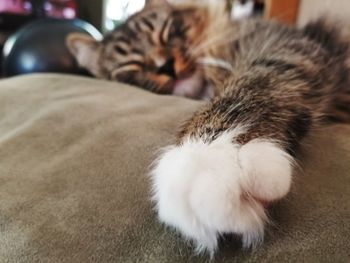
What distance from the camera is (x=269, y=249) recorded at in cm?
46

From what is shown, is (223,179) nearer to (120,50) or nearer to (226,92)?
(226,92)

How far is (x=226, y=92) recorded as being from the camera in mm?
714

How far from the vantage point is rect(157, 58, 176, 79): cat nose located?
116 centimetres

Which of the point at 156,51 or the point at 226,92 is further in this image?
the point at 156,51

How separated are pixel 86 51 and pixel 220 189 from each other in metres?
1.25

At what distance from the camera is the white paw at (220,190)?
430mm

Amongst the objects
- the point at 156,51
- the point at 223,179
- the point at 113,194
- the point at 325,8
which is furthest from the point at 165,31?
the point at 223,179

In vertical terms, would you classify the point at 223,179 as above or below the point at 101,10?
above

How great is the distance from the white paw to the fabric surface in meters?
0.03

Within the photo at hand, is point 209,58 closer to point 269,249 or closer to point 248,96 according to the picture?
point 248,96

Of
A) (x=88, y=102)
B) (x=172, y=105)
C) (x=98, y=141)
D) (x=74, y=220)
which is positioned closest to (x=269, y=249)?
(x=74, y=220)

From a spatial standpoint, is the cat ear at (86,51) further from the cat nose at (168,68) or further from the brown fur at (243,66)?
the cat nose at (168,68)

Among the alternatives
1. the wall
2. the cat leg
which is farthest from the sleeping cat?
the wall

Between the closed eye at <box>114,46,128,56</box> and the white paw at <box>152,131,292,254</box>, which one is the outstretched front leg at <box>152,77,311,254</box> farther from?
the closed eye at <box>114,46,128,56</box>
